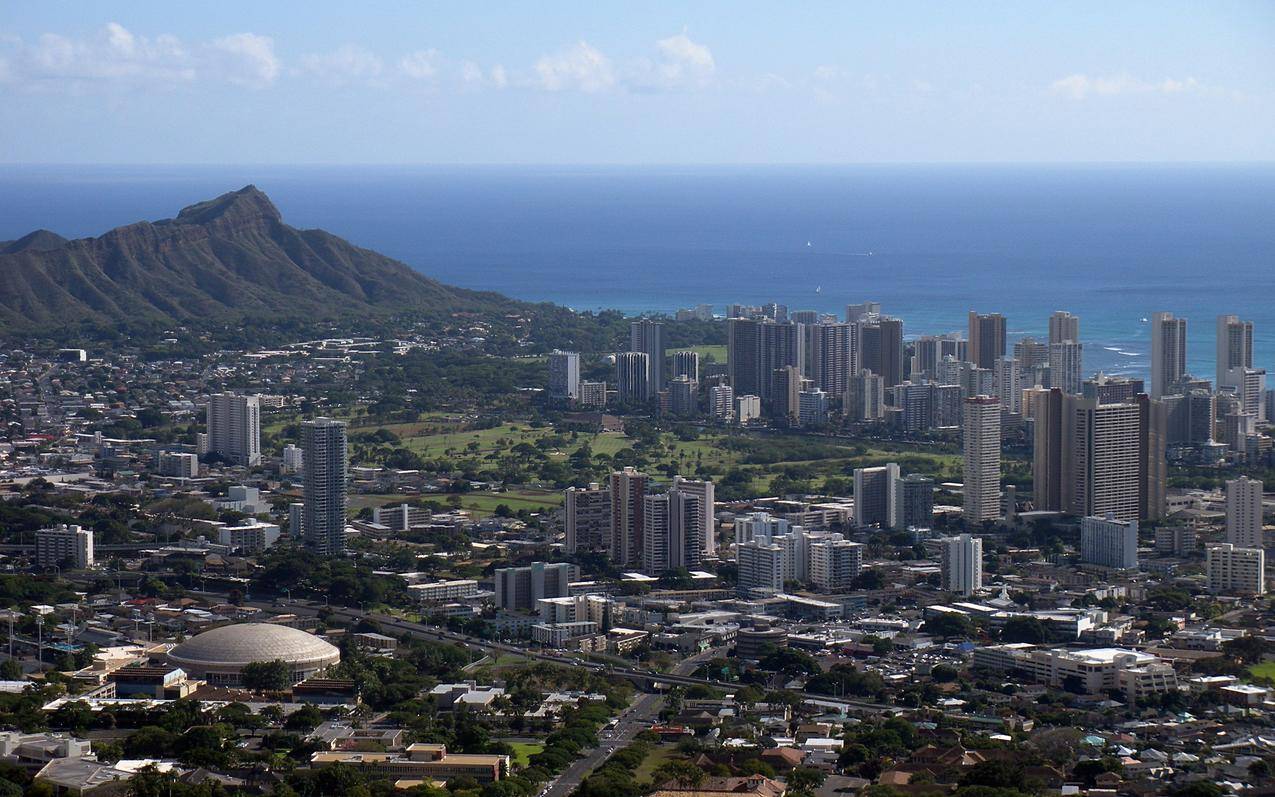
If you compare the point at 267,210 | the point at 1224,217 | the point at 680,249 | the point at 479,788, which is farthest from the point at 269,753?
the point at 1224,217

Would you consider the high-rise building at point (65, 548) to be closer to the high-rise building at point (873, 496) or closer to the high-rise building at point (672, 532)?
the high-rise building at point (672, 532)

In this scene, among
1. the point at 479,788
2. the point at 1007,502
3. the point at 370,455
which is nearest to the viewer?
the point at 479,788

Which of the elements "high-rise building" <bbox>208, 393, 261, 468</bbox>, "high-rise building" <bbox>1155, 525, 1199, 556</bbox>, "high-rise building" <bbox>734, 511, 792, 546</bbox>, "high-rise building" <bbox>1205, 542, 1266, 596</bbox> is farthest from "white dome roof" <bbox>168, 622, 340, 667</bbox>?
"high-rise building" <bbox>208, 393, 261, 468</bbox>

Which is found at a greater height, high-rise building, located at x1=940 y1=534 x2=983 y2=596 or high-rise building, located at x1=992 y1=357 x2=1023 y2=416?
high-rise building, located at x1=992 y1=357 x2=1023 y2=416

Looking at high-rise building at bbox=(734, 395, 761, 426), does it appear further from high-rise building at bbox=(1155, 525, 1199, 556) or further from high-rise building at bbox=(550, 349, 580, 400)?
high-rise building at bbox=(1155, 525, 1199, 556)

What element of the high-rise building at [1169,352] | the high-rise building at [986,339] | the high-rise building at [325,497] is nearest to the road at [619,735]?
the high-rise building at [325,497]

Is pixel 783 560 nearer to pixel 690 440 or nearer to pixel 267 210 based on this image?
pixel 690 440

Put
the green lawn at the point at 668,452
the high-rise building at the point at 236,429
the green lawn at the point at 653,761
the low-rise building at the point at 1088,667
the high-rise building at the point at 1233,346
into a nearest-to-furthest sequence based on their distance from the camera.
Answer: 1. the green lawn at the point at 653,761
2. the low-rise building at the point at 1088,667
3. the green lawn at the point at 668,452
4. the high-rise building at the point at 236,429
5. the high-rise building at the point at 1233,346
